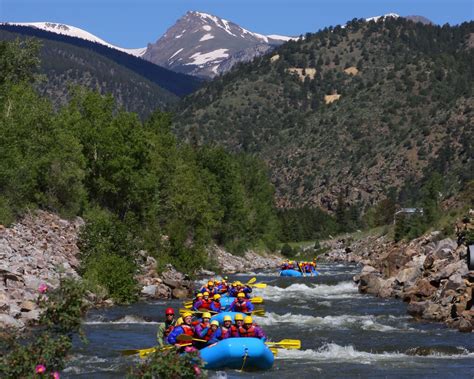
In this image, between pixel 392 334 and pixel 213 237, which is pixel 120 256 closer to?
pixel 392 334

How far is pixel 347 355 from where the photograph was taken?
78.4 ft

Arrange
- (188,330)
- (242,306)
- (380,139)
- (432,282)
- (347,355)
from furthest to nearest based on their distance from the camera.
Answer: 1. (380,139)
2. (432,282)
3. (242,306)
4. (347,355)
5. (188,330)

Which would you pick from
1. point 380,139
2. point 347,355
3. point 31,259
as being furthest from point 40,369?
point 380,139

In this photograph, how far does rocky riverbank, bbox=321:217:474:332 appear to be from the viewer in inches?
1192

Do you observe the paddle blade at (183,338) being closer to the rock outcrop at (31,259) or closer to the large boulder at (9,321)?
the rock outcrop at (31,259)

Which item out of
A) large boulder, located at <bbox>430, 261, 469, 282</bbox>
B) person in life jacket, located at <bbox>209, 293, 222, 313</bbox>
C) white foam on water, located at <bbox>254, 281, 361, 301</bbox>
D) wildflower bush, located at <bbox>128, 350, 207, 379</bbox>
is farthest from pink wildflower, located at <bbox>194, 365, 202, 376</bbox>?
white foam on water, located at <bbox>254, 281, 361, 301</bbox>

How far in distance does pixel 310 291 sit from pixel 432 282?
44.3 ft

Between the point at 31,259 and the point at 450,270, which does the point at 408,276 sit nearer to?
the point at 450,270

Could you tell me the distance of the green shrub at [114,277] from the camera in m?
37.7

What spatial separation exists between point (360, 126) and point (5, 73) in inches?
4611

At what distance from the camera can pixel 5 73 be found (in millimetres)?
61250

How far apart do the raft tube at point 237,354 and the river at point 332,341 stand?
0.30 m

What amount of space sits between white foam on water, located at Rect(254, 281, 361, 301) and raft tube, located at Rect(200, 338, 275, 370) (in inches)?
845

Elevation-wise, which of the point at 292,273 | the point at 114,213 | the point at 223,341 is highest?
the point at 114,213
